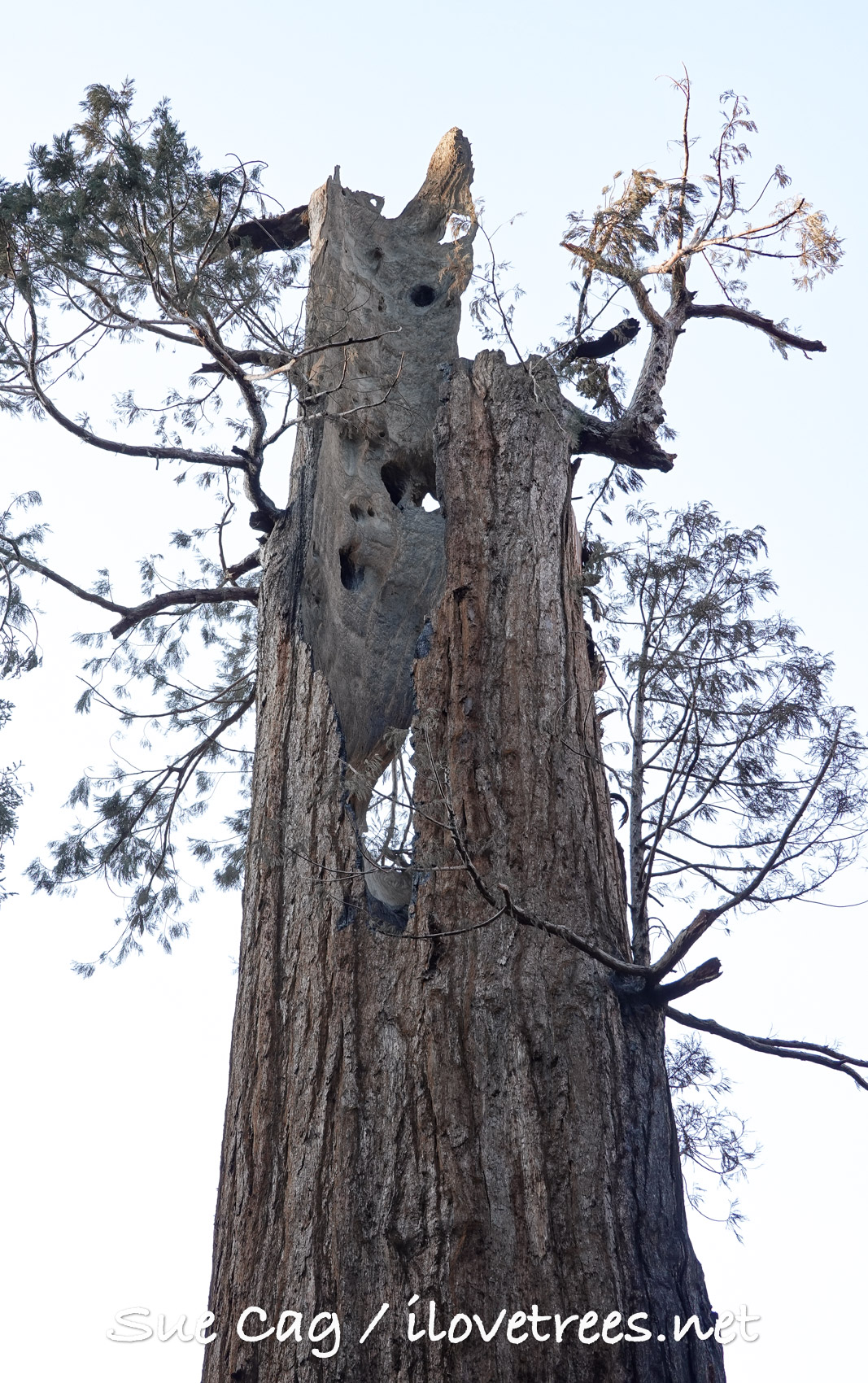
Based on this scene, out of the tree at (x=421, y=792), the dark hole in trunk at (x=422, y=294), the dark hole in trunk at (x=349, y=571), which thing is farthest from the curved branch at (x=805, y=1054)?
the dark hole in trunk at (x=422, y=294)

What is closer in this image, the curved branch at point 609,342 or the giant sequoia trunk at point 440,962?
the giant sequoia trunk at point 440,962

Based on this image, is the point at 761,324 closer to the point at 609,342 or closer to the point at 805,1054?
the point at 609,342

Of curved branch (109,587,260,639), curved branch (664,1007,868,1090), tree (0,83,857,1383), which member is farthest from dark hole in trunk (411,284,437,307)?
→ curved branch (664,1007,868,1090)

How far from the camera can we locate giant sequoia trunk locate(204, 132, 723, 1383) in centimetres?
322

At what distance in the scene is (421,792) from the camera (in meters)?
4.09

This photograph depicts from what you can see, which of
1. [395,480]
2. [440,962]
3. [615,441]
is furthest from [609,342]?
[440,962]

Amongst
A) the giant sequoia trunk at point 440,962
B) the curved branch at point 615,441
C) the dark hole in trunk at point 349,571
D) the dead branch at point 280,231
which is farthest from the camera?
the dead branch at point 280,231

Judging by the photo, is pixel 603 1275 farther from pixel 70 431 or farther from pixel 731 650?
pixel 70 431

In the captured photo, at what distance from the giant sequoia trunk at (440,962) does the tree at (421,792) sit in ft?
0.03

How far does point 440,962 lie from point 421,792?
60cm

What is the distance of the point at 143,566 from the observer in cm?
728

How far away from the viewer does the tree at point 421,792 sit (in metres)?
3.27

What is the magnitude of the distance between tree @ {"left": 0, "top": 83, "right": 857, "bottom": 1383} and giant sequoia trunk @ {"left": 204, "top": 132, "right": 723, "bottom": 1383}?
10 millimetres

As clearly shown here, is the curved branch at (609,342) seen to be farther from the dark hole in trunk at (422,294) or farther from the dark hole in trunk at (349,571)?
the dark hole in trunk at (349,571)
